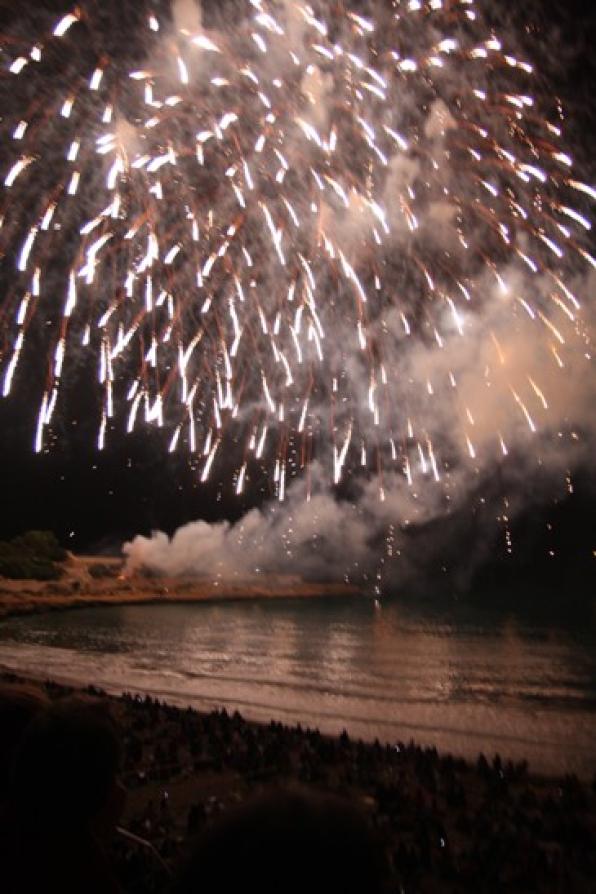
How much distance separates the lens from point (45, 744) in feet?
7.12

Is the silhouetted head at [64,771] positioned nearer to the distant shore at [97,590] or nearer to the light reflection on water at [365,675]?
the light reflection on water at [365,675]

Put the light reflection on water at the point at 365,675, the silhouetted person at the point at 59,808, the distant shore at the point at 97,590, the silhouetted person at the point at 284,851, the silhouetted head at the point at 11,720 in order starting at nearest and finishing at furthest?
the silhouetted person at the point at 284,851 → the silhouetted person at the point at 59,808 → the silhouetted head at the point at 11,720 → the light reflection on water at the point at 365,675 → the distant shore at the point at 97,590

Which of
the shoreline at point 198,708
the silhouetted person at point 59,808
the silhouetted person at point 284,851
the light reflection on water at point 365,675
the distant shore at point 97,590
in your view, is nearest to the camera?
the silhouetted person at point 284,851

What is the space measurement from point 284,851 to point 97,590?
13386 cm

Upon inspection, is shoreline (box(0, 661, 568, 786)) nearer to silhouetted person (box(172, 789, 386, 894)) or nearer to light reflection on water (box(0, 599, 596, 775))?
light reflection on water (box(0, 599, 596, 775))

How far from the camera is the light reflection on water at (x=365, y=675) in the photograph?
2664 cm

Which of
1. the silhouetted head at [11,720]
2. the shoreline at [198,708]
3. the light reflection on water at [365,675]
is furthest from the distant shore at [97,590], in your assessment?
the silhouetted head at [11,720]

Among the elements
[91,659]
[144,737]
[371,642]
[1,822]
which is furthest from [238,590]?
[1,822]

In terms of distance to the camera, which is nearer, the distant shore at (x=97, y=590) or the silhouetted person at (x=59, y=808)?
the silhouetted person at (x=59, y=808)

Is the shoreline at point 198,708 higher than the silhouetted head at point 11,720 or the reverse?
the reverse

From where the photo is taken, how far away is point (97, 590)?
126250mm

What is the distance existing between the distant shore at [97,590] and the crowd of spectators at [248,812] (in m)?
73.6

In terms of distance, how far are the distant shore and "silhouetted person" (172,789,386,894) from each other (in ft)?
289

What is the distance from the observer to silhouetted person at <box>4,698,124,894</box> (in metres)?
2.13
